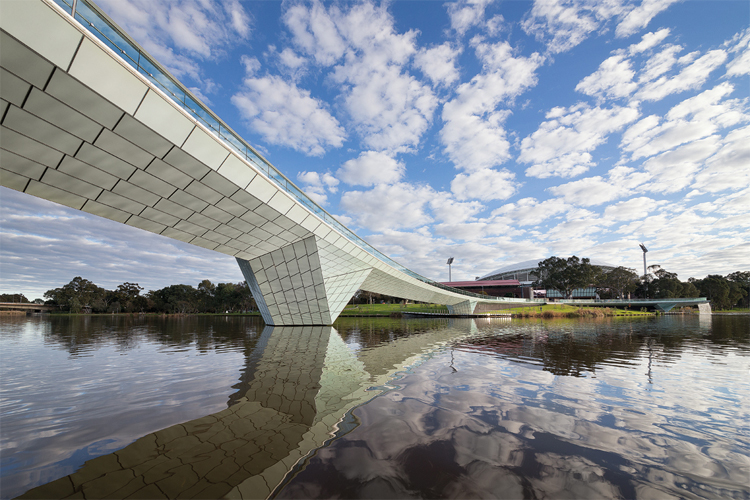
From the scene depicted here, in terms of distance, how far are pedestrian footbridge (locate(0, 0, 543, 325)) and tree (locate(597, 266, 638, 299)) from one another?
310ft

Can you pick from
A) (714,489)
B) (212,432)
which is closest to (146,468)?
(212,432)

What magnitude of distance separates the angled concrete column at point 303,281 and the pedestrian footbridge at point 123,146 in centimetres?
144

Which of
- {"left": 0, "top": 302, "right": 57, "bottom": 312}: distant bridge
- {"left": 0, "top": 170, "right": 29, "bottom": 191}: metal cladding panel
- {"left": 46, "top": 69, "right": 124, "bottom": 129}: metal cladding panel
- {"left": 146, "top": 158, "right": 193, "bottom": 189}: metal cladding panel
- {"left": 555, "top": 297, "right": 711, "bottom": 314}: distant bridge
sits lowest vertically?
{"left": 0, "top": 302, "right": 57, "bottom": 312}: distant bridge

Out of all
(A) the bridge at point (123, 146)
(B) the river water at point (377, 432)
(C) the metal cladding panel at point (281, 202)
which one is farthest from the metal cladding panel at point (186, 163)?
(B) the river water at point (377, 432)

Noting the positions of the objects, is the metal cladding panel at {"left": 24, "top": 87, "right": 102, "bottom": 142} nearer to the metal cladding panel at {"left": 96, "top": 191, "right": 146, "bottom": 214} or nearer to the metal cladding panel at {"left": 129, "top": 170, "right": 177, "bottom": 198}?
the metal cladding panel at {"left": 129, "top": 170, "right": 177, "bottom": 198}

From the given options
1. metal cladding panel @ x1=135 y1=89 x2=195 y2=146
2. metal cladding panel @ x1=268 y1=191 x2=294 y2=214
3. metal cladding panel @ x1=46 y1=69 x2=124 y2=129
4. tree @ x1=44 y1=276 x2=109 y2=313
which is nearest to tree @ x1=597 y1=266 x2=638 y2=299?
metal cladding panel @ x1=268 y1=191 x2=294 y2=214

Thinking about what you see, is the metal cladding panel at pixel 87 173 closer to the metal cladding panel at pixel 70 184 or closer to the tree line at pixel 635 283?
the metal cladding panel at pixel 70 184

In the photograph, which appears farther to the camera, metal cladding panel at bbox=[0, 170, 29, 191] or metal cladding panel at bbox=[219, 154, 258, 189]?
metal cladding panel at bbox=[219, 154, 258, 189]

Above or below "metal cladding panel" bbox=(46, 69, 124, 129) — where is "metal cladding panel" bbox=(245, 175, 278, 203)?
below

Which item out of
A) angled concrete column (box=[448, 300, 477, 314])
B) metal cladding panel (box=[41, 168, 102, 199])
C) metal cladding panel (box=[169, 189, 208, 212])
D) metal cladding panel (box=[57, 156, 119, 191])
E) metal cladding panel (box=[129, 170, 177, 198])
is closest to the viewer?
metal cladding panel (box=[57, 156, 119, 191])

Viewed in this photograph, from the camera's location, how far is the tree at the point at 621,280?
279 ft

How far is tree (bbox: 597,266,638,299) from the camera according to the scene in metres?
84.9

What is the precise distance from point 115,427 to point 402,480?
5.10 meters

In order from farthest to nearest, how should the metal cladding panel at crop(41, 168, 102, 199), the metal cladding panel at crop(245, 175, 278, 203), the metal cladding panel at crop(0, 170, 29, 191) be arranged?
the metal cladding panel at crop(245, 175, 278, 203)
the metal cladding panel at crop(41, 168, 102, 199)
the metal cladding panel at crop(0, 170, 29, 191)
